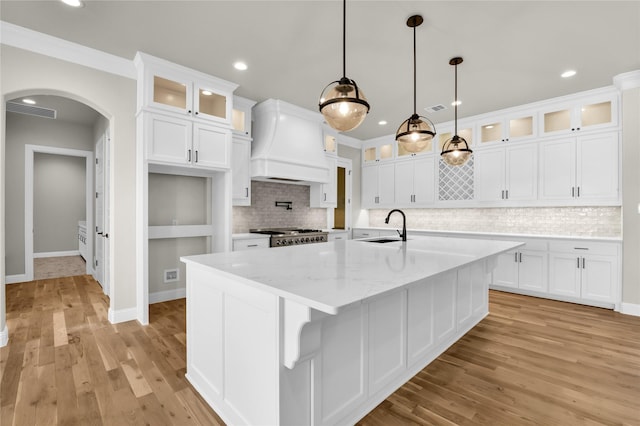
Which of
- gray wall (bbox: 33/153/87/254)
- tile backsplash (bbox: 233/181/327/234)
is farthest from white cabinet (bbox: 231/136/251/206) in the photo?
gray wall (bbox: 33/153/87/254)

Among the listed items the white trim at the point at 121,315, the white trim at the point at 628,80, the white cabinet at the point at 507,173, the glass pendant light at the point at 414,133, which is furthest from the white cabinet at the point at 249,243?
the white trim at the point at 628,80

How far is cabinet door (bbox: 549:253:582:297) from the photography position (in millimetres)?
3873

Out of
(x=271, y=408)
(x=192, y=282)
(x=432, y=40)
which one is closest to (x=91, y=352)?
(x=192, y=282)

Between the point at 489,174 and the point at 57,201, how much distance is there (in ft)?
31.0

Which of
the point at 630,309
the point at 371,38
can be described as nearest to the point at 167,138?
the point at 371,38

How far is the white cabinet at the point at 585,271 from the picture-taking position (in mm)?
3646

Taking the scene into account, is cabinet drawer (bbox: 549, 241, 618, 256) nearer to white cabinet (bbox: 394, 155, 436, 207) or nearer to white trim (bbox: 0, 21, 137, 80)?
white cabinet (bbox: 394, 155, 436, 207)

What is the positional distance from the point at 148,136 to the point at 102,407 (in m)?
2.43

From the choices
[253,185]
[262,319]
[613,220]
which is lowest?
[262,319]

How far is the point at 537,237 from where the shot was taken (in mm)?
4133

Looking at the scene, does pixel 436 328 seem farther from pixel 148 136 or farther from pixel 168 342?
pixel 148 136

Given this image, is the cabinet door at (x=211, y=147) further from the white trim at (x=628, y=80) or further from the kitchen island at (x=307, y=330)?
the white trim at (x=628, y=80)

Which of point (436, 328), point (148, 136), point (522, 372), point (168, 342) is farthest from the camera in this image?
point (148, 136)

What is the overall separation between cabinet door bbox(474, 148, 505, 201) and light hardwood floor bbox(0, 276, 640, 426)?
6.71 ft
